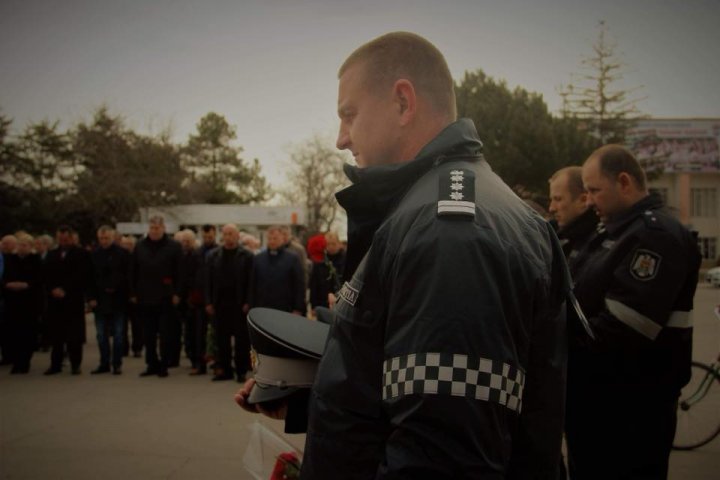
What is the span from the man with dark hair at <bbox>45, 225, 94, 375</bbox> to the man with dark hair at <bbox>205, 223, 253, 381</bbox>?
2.14 meters

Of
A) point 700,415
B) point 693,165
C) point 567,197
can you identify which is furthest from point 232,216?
point 693,165

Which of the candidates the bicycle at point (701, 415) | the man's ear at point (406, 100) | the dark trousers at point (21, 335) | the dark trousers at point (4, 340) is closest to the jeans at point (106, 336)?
the dark trousers at point (21, 335)

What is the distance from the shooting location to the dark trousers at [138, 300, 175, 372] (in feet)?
30.2

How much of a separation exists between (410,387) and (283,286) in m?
7.53

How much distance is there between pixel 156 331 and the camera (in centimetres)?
937

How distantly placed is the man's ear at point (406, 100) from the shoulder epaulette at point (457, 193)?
0.29 meters

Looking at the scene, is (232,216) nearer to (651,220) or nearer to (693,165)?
(651,220)

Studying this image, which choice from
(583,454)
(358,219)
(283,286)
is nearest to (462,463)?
(358,219)

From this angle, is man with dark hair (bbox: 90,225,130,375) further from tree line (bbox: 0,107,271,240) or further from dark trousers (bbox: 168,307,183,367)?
tree line (bbox: 0,107,271,240)

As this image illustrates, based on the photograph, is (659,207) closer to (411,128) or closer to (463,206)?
(411,128)

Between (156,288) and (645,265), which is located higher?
(645,265)

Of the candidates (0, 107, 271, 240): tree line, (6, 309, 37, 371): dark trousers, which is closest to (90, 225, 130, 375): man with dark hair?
(6, 309, 37, 371): dark trousers

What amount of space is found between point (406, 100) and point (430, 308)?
69 cm

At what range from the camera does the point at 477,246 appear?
4.17 feet
